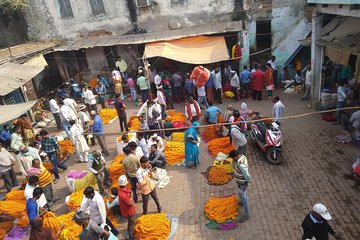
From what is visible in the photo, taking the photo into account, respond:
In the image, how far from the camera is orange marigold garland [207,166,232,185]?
851 centimetres

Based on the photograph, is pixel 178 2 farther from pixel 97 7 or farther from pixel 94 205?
pixel 94 205

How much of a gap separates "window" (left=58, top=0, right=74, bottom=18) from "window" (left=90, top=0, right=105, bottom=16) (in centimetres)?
138

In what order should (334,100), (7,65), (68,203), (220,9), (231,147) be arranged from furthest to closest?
(220,9) → (7,65) → (334,100) → (231,147) → (68,203)

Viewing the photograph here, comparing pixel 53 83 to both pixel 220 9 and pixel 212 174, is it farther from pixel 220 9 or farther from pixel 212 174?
pixel 212 174

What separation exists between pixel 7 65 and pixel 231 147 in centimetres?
1059

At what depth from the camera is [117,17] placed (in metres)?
17.0

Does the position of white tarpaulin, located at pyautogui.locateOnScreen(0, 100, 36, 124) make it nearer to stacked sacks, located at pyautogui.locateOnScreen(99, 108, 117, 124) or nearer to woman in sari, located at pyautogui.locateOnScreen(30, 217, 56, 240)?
stacked sacks, located at pyautogui.locateOnScreen(99, 108, 117, 124)

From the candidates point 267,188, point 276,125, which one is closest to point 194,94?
point 276,125

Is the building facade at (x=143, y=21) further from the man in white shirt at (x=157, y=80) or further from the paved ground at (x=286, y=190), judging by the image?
the paved ground at (x=286, y=190)

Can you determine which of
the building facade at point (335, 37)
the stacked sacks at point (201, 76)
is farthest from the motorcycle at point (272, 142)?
the stacked sacks at point (201, 76)

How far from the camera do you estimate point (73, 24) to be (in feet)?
57.8

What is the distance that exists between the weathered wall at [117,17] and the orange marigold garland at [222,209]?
11391mm

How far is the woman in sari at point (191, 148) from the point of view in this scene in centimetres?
913

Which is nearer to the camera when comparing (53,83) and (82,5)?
(82,5)
